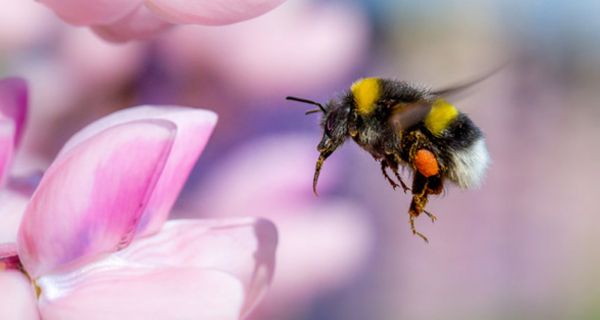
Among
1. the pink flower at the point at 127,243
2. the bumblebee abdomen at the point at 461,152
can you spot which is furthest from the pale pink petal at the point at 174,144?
the bumblebee abdomen at the point at 461,152

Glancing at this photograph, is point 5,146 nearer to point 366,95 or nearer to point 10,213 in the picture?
point 10,213

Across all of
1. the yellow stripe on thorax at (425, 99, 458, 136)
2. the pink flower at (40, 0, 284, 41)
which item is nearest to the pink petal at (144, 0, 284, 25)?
the pink flower at (40, 0, 284, 41)

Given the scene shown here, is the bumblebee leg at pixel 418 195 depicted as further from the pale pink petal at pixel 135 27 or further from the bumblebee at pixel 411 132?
the pale pink petal at pixel 135 27

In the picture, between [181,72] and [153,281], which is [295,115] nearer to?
[181,72]

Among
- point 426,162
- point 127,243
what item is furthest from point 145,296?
point 426,162

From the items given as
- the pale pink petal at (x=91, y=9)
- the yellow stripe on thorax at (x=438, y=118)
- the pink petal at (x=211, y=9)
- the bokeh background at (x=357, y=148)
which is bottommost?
the bokeh background at (x=357, y=148)

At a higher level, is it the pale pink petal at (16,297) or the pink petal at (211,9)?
the pink petal at (211,9)
